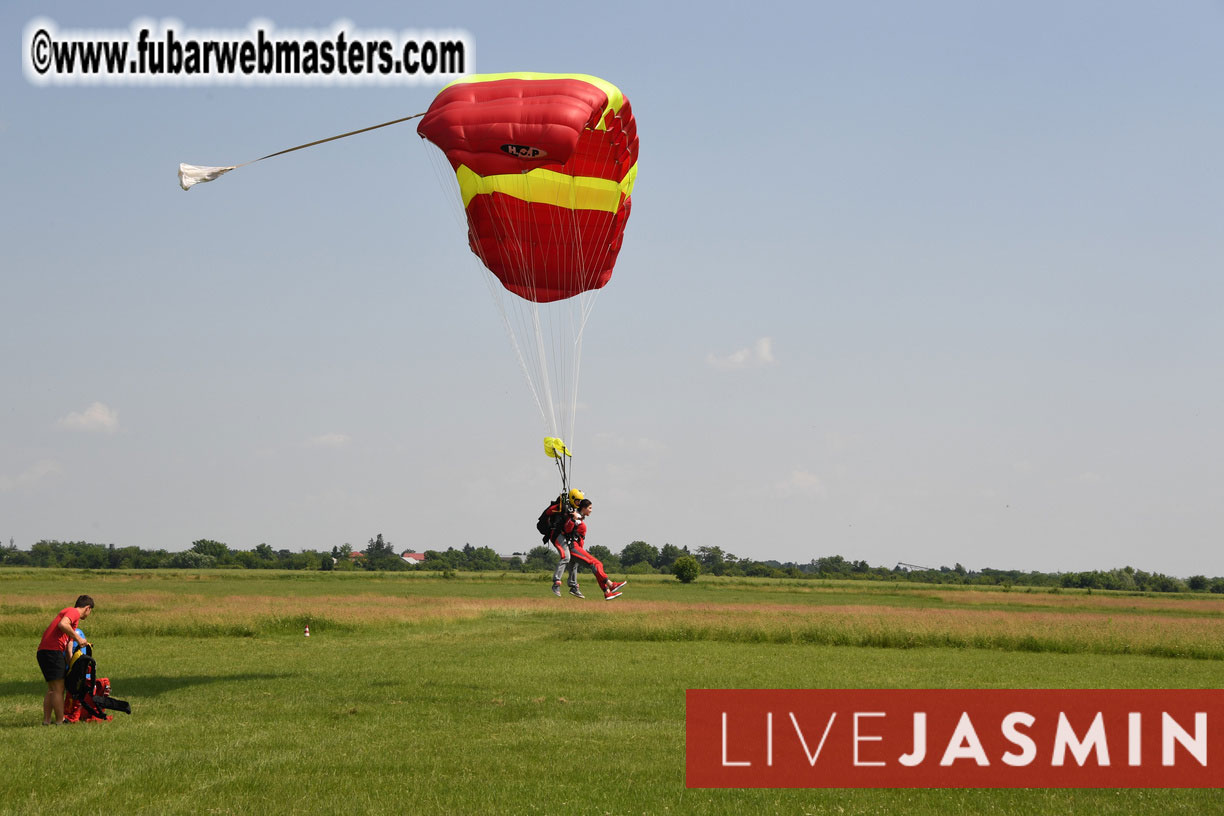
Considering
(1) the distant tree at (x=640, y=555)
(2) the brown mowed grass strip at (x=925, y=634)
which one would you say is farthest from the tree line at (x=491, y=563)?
(2) the brown mowed grass strip at (x=925, y=634)

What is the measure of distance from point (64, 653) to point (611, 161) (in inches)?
483

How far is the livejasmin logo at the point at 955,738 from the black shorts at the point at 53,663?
904 cm

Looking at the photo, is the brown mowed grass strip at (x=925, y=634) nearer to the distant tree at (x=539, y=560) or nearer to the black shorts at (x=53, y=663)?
the black shorts at (x=53, y=663)

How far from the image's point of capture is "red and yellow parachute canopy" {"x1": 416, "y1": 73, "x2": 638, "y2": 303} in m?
16.3

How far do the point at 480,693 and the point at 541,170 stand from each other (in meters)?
9.60

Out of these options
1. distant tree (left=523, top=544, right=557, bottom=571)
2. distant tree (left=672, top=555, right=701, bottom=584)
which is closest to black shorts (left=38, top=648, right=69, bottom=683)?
distant tree (left=672, top=555, right=701, bottom=584)

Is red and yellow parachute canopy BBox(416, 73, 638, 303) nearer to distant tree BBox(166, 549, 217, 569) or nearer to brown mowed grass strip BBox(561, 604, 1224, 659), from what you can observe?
brown mowed grass strip BBox(561, 604, 1224, 659)

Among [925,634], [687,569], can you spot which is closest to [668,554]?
[687,569]

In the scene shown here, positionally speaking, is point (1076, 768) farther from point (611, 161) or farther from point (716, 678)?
point (611, 161)

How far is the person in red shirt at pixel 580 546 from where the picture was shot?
17.5 meters

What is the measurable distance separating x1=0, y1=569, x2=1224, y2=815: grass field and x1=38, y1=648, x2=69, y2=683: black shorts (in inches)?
34.2

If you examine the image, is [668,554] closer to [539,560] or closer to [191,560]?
[539,560]

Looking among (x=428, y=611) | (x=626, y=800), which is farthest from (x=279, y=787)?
(x=428, y=611)

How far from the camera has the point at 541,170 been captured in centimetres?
1848
